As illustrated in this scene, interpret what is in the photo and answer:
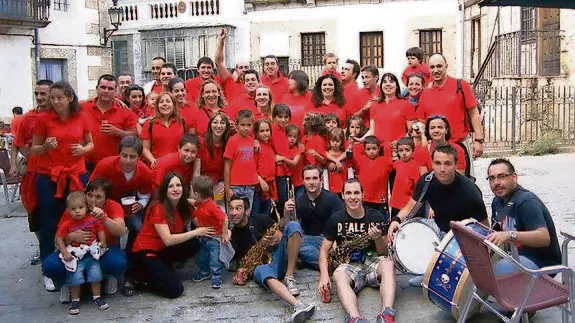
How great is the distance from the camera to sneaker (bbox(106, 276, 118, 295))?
227 inches

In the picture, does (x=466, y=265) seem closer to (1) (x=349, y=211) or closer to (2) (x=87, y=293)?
(1) (x=349, y=211)

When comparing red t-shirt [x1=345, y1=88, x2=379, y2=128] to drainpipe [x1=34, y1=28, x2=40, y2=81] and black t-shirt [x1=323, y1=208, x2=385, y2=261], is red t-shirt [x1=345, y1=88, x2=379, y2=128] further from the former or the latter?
drainpipe [x1=34, y1=28, x2=40, y2=81]

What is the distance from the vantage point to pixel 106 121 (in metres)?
6.45

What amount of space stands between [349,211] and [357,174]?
1.31 metres

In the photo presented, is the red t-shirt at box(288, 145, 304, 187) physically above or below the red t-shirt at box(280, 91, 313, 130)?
below

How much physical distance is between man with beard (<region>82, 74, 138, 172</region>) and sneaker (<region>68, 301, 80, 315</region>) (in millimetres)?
1506

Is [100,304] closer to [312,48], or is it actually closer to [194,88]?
[194,88]

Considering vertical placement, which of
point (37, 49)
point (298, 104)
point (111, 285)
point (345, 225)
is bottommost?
point (111, 285)

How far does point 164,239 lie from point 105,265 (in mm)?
536

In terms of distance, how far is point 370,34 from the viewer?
2739 cm

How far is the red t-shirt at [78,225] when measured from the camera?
545cm

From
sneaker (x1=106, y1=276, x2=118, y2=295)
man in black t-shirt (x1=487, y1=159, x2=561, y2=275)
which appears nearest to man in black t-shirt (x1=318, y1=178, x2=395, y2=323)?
man in black t-shirt (x1=487, y1=159, x2=561, y2=275)

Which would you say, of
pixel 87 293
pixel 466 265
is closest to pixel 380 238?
pixel 466 265

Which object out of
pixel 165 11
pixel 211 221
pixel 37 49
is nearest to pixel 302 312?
pixel 211 221
